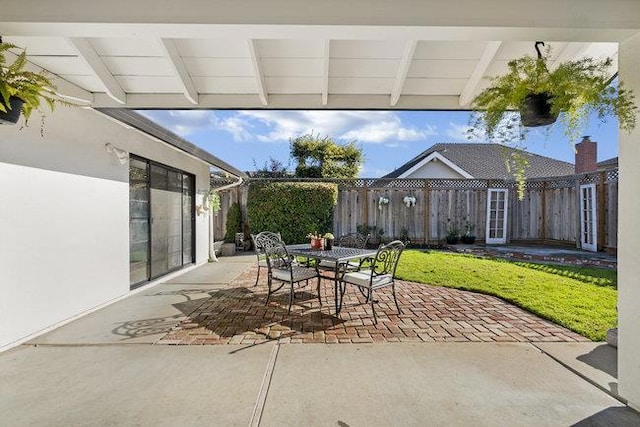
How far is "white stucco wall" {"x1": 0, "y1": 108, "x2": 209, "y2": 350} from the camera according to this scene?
3.29 m

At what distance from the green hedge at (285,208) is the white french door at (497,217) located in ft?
19.2

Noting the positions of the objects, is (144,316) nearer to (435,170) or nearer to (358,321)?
(358,321)

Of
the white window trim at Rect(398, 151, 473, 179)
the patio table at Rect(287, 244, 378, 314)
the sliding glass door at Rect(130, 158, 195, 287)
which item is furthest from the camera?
the white window trim at Rect(398, 151, 473, 179)

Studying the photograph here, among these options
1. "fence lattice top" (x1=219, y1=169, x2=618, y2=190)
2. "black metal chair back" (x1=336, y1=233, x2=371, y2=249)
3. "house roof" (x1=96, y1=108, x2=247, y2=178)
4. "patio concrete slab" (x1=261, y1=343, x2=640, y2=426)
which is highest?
"house roof" (x1=96, y1=108, x2=247, y2=178)

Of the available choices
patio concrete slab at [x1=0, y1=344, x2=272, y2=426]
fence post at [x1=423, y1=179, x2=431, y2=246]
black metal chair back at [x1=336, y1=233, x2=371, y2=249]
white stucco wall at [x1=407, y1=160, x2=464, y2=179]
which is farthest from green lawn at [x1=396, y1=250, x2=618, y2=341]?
white stucco wall at [x1=407, y1=160, x2=464, y2=179]

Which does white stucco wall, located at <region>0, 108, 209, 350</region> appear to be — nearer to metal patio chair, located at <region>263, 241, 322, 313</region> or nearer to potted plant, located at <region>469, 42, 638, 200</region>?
metal patio chair, located at <region>263, 241, 322, 313</region>

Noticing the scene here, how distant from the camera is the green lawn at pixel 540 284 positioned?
4098mm

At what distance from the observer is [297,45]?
2814mm

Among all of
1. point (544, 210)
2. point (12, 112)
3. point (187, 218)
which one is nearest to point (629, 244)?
point (12, 112)

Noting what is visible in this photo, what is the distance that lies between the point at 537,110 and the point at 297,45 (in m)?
1.92

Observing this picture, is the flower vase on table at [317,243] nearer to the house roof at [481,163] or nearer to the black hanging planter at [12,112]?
the black hanging planter at [12,112]

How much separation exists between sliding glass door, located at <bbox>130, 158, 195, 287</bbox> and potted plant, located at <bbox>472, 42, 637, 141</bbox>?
5343 mm

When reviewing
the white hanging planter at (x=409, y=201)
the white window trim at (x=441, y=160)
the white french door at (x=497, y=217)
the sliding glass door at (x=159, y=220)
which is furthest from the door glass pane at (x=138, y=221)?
the white window trim at (x=441, y=160)

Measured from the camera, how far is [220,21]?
6.82 ft
